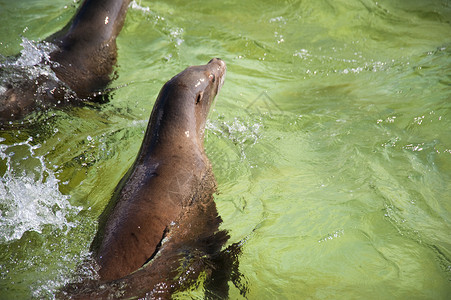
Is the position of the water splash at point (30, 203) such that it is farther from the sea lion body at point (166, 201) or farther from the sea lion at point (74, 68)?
the sea lion at point (74, 68)

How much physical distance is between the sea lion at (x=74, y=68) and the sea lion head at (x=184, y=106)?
1660mm

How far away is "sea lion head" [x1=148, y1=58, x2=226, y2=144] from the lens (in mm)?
4273

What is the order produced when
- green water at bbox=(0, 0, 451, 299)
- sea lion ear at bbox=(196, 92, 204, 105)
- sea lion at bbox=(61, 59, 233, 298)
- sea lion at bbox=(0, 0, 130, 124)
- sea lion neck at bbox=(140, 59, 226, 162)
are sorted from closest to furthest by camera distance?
sea lion at bbox=(61, 59, 233, 298), green water at bbox=(0, 0, 451, 299), sea lion neck at bbox=(140, 59, 226, 162), sea lion ear at bbox=(196, 92, 204, 105), sea lion at bbox=(0, 0, 130, 124)

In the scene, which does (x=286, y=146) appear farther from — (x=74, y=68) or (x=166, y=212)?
(x=74, y=68)

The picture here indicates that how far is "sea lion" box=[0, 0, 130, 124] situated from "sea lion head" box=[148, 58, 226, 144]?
166 centimetres

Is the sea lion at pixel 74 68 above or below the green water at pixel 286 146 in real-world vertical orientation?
above

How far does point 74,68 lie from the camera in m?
5.88

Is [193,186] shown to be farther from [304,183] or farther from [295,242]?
[304,183]

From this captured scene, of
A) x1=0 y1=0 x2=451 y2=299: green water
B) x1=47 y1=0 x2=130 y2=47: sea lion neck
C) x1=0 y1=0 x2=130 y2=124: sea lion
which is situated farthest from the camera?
x1=47 y1=0 x2=130 y2=47: sea lion neck

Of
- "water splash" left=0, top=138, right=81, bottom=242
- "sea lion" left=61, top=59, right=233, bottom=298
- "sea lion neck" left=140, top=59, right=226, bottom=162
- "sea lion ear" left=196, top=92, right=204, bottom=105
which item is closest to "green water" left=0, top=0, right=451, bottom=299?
"water splash" left=0, top=138, right=81, bottom=242

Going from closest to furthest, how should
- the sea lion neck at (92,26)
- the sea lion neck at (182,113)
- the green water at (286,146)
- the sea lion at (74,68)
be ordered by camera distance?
the green water at (286,146) < the sea lion neck at (182,113) < the sea lion at (74,68) < the sea lion neck at (92,26)

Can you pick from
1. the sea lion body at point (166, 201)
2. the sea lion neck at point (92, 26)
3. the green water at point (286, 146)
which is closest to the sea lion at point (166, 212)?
the sea lion body at point (166, 201)

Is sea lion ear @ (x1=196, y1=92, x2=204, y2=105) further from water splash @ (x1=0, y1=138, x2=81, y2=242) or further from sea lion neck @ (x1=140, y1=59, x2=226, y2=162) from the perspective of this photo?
water splash @ (x1=0, y1=138, x2=81, y2=242)

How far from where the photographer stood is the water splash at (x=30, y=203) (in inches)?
146
